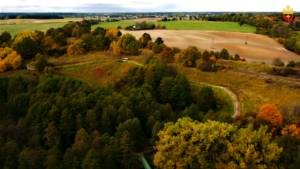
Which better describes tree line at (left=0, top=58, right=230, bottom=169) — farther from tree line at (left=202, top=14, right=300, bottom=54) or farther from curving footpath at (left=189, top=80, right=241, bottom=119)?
tree line at (left=202, top=14, right=300, bottom=54)

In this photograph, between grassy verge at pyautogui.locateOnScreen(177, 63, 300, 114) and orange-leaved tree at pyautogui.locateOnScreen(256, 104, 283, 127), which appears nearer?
orange-leaved tree at pyautogui.locateOnScreen(256, 104, 283, 127)

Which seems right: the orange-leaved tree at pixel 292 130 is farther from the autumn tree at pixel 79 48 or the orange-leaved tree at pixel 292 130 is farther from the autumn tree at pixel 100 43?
the autumn tree at pixel 79 48

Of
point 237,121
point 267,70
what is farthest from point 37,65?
point 267,70

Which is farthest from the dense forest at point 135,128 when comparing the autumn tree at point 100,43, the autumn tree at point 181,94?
the autumn tree at point 100,43

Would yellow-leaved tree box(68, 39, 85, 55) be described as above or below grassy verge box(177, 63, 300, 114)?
above

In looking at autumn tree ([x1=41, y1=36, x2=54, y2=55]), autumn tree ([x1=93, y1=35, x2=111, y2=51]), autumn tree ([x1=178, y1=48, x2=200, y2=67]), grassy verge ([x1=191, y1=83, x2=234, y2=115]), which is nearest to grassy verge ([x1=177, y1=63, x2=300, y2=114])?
grassy verge ([x1=191, y1=83, x2=234, y2=115])

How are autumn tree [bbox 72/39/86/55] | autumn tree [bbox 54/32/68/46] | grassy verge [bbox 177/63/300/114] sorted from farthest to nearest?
autumn tree [bbox 54/32/68/46] → autumn tree [bbox 72/39/86/55] → grassy verge [bbox 177/63/300/114]

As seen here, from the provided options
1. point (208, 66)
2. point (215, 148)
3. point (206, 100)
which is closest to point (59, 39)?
point (208, 66)
